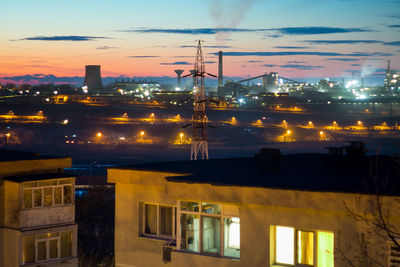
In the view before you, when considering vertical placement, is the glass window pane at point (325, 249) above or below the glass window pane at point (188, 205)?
below

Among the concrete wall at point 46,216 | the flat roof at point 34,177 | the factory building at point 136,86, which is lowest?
the concrete wall at point 46,216

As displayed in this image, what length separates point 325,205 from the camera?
16.6 feet

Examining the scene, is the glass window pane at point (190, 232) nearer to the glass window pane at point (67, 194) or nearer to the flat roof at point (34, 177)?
the flat roof at point (34, 177)

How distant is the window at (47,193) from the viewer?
38.8 ft

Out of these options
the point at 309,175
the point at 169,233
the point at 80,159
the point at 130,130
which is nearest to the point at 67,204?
the point at 169,233

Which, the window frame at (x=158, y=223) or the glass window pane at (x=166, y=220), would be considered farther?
the glass window pane at (x=166, y=220)

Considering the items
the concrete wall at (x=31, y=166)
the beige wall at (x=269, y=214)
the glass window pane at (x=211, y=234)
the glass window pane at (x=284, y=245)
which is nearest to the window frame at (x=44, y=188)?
the concrete wall at (x=31, y=166)

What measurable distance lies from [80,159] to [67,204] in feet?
104

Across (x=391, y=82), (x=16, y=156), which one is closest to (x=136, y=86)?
(x=391, y=82)

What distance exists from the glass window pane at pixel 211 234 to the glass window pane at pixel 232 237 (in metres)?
0.08

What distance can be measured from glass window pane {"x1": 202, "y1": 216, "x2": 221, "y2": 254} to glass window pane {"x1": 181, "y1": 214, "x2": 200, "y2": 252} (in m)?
0.07

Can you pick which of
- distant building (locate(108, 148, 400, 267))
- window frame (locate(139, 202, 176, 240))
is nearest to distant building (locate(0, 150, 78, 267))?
distant building (locate(108, 148, 400, 267))

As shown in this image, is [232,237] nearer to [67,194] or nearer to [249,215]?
[249,215]

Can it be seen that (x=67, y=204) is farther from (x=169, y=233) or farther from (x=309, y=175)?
(x=309, y=175)
